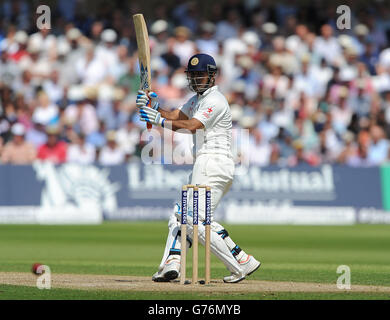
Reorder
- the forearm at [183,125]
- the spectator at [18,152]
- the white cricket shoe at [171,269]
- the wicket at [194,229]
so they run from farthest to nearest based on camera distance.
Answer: the spectator at [18,152] < the white cricket shoe at [171,269] < the forearm at [183,125] < the wicket at [194,229]

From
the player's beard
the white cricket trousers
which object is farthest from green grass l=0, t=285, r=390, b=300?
the player's beard

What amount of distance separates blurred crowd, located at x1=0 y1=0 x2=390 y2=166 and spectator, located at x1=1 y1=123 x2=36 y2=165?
20 mm

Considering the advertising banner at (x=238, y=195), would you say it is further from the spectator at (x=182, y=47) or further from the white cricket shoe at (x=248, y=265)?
the white cricket shoe at (x=248, y=265)

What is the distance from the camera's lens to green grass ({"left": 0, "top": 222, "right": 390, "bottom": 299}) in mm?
10148

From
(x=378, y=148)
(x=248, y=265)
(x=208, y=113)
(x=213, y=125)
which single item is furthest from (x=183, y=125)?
(x=378, y=148)

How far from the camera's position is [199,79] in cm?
873

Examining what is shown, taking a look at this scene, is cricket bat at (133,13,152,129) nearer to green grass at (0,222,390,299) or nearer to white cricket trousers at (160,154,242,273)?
white cricket trousers at (160,154,242,273)

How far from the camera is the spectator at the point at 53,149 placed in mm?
18359

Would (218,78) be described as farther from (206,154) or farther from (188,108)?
(206,154)

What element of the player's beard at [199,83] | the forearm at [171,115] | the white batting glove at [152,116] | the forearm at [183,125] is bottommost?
the forearm at [183,125]

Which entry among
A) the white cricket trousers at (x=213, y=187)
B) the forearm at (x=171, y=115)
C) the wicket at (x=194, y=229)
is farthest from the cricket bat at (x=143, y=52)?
the wicket at (x=194, y=229)

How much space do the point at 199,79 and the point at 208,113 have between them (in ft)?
1.37

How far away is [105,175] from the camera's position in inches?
719

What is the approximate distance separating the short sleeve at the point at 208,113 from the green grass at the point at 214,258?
6.03ft
